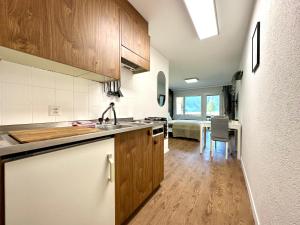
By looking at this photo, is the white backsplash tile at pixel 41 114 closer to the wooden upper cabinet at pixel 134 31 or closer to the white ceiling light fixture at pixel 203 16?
the wooden upper cabinet at pixel 134 31

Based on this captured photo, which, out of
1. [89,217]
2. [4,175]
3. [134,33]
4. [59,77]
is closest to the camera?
[4,175]

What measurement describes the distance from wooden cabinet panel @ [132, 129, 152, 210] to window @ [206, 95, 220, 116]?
727 cm

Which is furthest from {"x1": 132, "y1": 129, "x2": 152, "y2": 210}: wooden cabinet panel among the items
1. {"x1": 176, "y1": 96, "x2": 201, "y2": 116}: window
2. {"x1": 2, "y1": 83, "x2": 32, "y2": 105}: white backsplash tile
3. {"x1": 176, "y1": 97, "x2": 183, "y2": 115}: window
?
{"x1": 176, "y1": 97, "x2": 183, "y2": 115}: window

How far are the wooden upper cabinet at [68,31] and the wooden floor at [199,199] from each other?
150cm

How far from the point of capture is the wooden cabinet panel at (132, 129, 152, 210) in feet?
4.54

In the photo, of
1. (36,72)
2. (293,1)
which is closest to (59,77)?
(36,72)

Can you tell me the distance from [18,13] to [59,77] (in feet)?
1.91

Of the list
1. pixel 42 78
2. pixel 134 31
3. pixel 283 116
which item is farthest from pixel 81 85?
pixel 283 116

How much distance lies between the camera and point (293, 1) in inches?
25.8

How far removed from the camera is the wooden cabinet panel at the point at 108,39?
128 cm

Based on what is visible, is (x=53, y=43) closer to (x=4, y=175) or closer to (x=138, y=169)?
(x=4, y=175)

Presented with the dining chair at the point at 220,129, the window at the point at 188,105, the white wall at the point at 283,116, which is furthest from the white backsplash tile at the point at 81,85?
the window at the point at 188,105

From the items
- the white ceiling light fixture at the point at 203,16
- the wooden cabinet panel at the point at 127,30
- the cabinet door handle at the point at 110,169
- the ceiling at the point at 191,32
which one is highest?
the ceiling at the point at 191,32

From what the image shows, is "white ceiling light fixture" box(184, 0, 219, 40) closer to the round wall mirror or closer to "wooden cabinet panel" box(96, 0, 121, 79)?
"wooden cabinet panel" box(96, 0, 121, 79)
